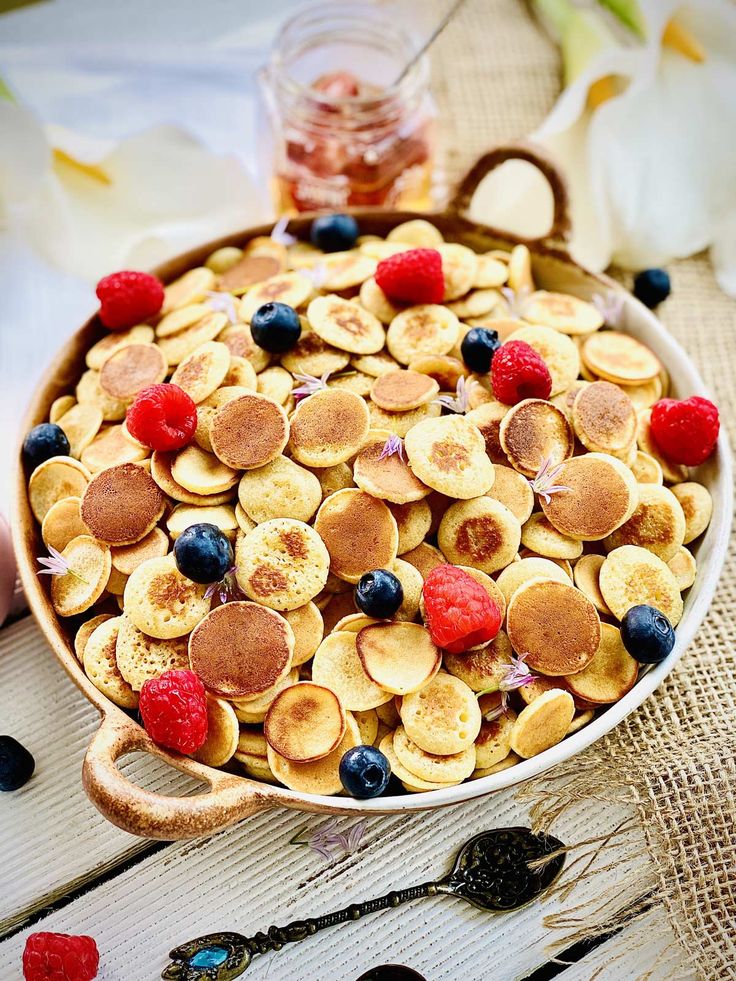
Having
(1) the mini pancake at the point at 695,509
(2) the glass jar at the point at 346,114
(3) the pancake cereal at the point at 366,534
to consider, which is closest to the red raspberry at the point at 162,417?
(3) the pancake cereal at the point at 366,534

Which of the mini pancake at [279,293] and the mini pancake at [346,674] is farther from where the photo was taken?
the mini pancake at [279,293]

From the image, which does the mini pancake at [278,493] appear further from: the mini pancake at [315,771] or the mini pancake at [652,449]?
the mini pancake at [652,449]

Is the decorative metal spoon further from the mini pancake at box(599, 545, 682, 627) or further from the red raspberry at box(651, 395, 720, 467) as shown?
the red raspberry at box(651, 395, 720, 467)

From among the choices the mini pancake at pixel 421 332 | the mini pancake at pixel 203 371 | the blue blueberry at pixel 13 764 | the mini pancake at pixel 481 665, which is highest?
the mini pancake at pixel 421 332

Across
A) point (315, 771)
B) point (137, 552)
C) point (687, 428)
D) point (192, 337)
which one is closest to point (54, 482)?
point (137, 552)

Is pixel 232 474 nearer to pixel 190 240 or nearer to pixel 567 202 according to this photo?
pixel 567 202

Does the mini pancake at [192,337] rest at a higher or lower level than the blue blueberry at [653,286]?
higher

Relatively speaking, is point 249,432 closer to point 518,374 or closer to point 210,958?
point 518,374
